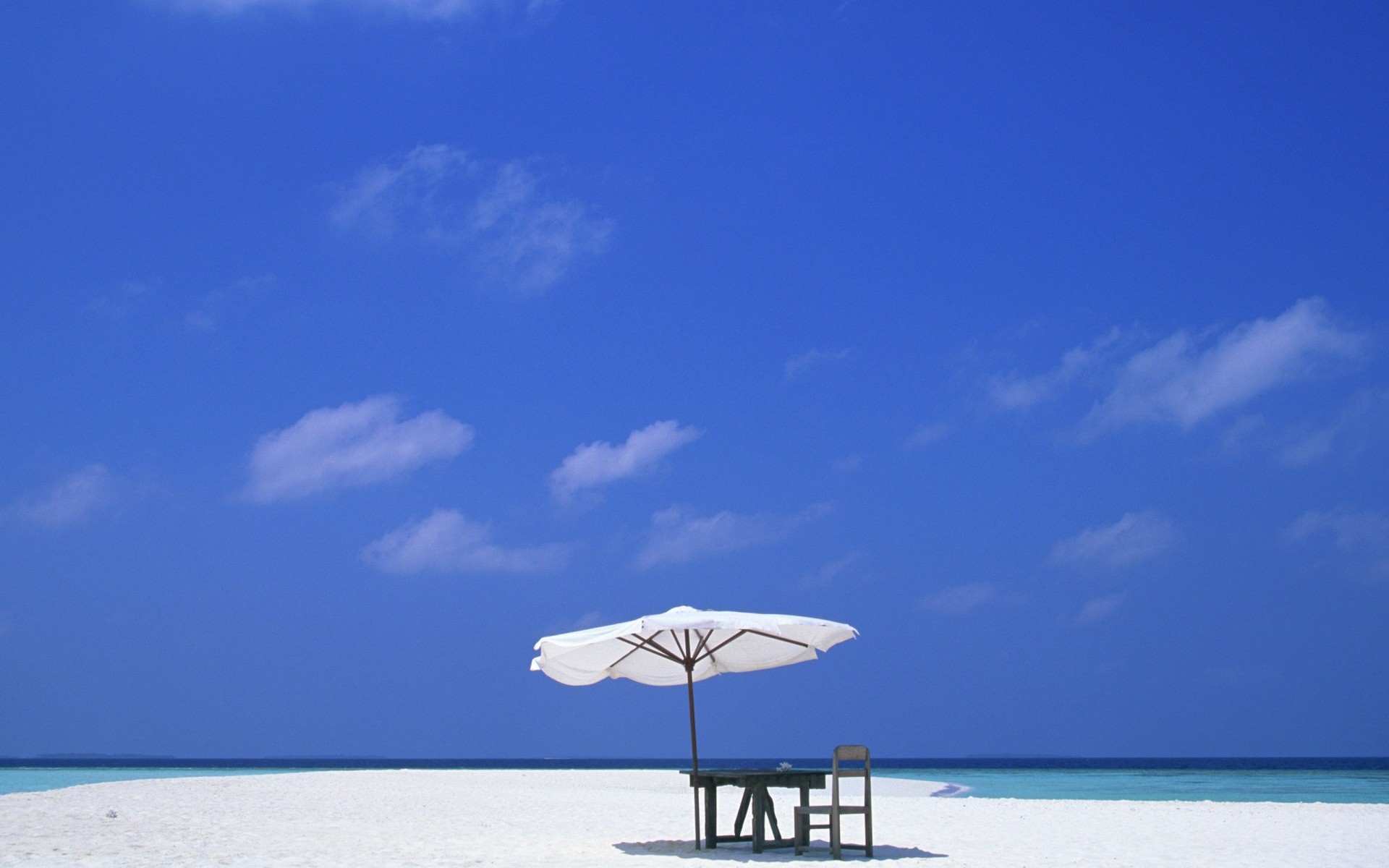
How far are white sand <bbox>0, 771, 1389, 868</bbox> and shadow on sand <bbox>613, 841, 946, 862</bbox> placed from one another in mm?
52

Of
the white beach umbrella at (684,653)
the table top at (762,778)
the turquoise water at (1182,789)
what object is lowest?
the turquoise water at (1182,789)

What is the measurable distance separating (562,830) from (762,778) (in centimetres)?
368

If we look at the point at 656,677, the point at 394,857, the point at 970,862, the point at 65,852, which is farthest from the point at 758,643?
the point at 65,852

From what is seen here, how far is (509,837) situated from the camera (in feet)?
43.4

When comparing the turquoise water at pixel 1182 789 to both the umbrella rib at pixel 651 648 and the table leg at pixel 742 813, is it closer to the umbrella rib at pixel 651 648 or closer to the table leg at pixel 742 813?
the table leg at pixel 742 813

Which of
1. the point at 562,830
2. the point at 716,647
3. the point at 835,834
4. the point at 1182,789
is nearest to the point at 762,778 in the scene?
the point at 835,834

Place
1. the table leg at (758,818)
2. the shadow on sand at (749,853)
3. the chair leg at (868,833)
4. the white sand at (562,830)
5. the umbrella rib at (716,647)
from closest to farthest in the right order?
the white sand at (562,830)
the chair leg at (868,833)
the shadow on sand at (749,853)
the table leg at (758,818)
the umbrella rib at (716,647)

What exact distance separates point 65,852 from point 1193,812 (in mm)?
15972

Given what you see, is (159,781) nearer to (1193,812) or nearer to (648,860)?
(648,860)

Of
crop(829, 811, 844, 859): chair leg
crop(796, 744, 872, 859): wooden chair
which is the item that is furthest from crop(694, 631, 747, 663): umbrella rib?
crop(829, 811, 844, 859): chair leg

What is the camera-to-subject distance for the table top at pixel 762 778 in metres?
11.8

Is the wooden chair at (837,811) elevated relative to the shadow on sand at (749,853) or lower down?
elevated

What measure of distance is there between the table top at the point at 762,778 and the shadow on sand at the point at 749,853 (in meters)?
0.67

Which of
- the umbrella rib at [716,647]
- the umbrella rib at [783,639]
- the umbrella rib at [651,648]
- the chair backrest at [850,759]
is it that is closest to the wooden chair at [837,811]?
the chair backrest at [850,759]
